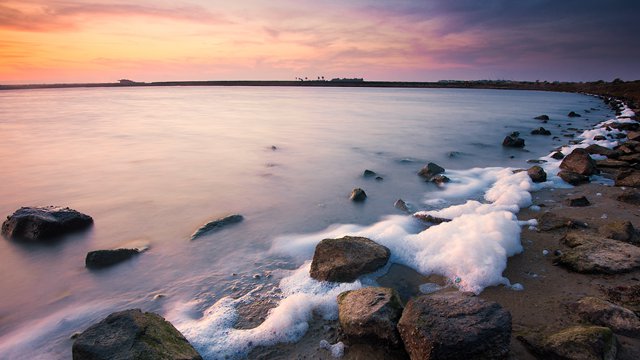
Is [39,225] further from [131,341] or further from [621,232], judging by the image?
[621,232]

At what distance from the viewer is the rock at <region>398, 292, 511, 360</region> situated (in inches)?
113

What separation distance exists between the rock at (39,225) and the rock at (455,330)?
6201 mm

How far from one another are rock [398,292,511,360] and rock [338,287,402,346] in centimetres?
12

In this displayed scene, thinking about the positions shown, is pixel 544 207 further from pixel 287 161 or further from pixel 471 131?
pixel 471 131

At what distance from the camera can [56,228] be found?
6.30 m

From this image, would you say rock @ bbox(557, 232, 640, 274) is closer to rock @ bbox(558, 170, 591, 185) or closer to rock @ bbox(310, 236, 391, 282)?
rock @ bbox(310, 236, 391, 282)

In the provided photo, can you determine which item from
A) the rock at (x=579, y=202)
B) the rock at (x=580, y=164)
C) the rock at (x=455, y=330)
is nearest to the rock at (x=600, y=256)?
the rock at (x=455, y=330)

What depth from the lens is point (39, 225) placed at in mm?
6219

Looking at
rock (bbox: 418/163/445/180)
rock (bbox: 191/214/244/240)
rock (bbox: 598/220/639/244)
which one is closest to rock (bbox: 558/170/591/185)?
rock (bbox: 418/163/445/180)

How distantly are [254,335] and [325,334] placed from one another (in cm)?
72

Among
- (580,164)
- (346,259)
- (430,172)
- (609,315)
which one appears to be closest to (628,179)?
(580,164)

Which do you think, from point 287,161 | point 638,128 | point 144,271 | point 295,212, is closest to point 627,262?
point 295,212

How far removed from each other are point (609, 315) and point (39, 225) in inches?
320

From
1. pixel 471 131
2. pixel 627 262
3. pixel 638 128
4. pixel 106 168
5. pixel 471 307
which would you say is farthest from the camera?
pixel 471 131
